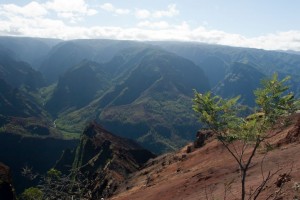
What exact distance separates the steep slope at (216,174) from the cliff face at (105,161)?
392 cm

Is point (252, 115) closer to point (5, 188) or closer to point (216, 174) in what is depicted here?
point (216, 174)

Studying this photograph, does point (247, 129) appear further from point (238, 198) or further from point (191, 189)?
point (191, 189)

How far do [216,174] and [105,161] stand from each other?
45185 mm

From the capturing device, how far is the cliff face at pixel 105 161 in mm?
64750

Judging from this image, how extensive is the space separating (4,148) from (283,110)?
608ft

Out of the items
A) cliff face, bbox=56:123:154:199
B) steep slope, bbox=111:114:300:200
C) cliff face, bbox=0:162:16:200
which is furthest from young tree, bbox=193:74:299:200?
cliff face, bbox=56:123:154:199

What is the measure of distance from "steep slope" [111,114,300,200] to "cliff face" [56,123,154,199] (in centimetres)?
392

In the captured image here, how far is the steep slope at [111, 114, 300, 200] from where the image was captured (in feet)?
100

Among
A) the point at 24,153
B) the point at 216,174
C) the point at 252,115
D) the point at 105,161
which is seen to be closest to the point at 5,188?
the point at 216,174

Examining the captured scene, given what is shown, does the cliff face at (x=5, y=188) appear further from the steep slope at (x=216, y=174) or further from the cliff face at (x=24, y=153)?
the cliff face at (x=24, y=153)

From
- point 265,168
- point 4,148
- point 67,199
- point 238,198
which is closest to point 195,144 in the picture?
point 265,168

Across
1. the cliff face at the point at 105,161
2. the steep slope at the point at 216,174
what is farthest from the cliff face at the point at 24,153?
the steep slope at the point at 216,174

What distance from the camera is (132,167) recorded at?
79625 mm

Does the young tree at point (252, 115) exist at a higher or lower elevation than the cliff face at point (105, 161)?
higher
